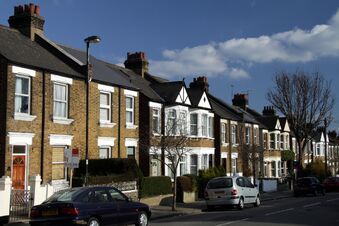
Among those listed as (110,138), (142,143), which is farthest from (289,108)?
(110,138)

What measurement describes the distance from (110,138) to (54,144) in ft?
15.7

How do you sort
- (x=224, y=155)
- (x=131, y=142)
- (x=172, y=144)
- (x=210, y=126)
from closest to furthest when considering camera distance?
(x=172, y=144), (x=131, y=142), (x=210, y=126), (x=224, y=155)

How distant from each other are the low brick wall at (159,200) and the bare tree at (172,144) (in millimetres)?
1523

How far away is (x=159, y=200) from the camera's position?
28.1 meters

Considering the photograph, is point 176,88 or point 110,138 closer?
point 110,138

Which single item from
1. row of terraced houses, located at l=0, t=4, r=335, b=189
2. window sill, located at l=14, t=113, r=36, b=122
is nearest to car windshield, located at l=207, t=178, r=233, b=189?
row of terraced houses, located at l=0, t=4, r=335, b=189

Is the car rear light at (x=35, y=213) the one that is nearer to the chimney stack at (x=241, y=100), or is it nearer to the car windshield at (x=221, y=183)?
the car windshield at (x=221, y=183)

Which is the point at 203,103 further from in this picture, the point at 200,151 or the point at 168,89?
the point at 168,89

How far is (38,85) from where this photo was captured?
23.7 metres

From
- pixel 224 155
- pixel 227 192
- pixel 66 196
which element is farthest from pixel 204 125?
pixel 66 196

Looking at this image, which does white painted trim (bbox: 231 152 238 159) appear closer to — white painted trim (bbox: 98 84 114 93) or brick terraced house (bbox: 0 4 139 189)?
brick terraced house (bbox: 0 4 139 189)

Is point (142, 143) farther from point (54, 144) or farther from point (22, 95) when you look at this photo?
point (22, 95)

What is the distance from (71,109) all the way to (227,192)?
9.00m

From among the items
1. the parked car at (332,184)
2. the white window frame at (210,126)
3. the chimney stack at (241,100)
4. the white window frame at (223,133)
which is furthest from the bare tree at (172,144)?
the chimney stack at (241,100)
